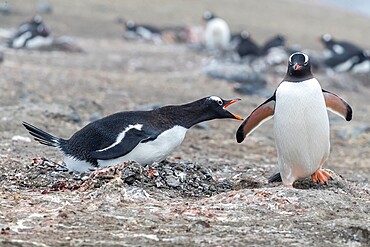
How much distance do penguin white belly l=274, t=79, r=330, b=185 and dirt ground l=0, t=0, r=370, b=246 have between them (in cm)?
21

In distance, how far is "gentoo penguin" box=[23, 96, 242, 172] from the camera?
5.34 m

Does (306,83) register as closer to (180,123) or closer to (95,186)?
(180,123)

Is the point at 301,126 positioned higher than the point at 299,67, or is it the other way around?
the point at 299,67

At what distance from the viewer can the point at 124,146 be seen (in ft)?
17.4

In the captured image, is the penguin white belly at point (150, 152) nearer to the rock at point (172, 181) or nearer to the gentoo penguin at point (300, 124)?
the rock at point (172, 181)

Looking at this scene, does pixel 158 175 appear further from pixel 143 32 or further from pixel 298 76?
pixel 143 32

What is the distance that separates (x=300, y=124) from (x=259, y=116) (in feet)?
1.38

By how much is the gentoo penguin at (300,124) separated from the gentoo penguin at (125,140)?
0.71 meters

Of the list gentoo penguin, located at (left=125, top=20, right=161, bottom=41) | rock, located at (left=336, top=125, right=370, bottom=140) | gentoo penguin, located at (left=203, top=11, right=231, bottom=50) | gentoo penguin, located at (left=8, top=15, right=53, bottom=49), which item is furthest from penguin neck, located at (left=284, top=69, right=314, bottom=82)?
gentoo penguin, located at (left=125, top=20, right=161, bottom=41)

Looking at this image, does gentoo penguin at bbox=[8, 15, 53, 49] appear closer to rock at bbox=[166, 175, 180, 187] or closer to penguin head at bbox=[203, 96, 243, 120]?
penguin head at bbox=[203, 96, 243, 120]

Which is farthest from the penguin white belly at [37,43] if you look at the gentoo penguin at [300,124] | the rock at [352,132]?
the gentoo penguin at [300,124]

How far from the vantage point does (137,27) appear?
2164 centimetres

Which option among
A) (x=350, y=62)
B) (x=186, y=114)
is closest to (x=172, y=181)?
(x=186, y=114)

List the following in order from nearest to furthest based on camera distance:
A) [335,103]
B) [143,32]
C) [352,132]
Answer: [335,103]
[352,132]
[143,32]
